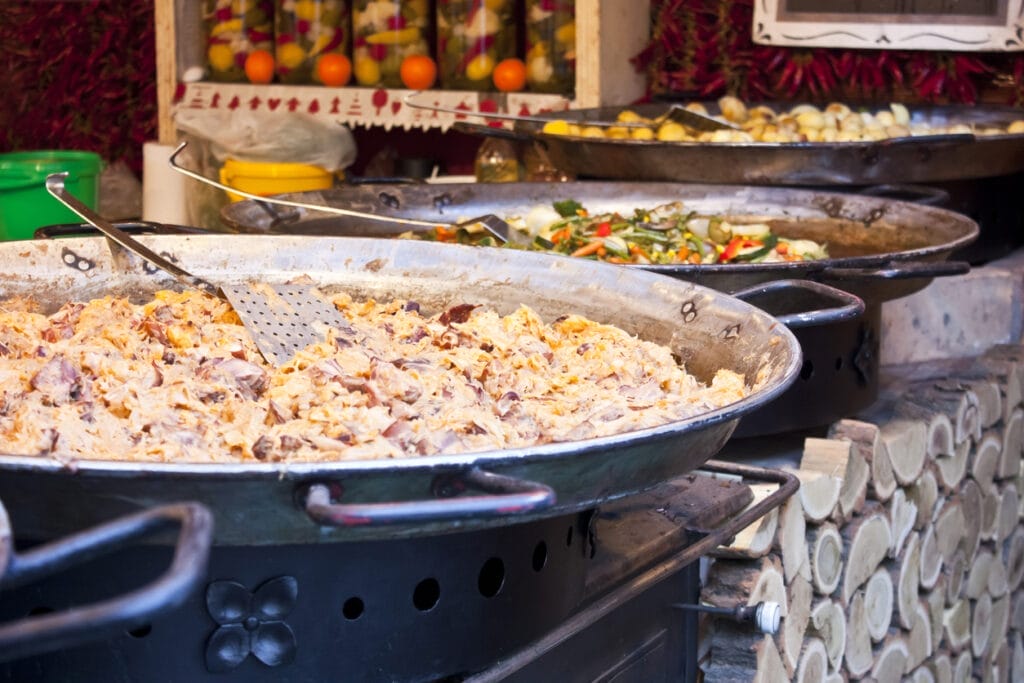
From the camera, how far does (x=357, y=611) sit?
104 cm

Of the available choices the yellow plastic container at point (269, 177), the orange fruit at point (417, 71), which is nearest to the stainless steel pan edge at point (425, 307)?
the yellow plastic container at point (269, 177)

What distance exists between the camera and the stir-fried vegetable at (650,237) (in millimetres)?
2193

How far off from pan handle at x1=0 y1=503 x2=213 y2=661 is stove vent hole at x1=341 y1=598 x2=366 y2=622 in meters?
0.30

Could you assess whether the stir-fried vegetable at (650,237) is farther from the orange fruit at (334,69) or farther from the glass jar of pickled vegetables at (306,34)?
the glass jar of pickled vegetables at (306,34)

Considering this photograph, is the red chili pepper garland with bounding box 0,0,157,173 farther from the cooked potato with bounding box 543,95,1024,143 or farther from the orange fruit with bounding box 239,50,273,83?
the cooked potato with bounding box 543,95,1024,143

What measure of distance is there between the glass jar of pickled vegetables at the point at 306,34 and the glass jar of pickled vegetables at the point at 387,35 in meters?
0.09

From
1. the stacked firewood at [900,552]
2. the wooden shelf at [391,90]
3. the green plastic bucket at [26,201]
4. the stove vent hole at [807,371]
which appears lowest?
the stacked firewood at [900,552]

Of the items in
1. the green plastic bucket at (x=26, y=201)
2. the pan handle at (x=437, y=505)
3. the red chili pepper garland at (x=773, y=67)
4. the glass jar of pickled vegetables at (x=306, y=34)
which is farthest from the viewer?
Answer: the glass jar of pickled vegetables at (x=306, y=34)

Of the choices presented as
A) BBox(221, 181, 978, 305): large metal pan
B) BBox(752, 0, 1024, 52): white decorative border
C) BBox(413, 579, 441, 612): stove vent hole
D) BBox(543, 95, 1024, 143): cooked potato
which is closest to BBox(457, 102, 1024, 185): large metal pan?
BBox(221, 181, 978, 305): large metal pan

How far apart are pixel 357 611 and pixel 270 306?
55cm

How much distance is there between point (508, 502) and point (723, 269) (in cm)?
101

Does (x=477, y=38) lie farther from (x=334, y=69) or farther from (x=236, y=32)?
(x=236, y=32)

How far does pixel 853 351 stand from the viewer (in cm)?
208

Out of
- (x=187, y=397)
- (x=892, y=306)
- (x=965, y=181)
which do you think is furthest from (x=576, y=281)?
(x=965, y=181)
